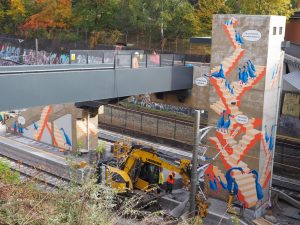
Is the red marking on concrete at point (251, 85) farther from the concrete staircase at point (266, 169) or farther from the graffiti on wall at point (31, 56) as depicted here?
the graffiti on wall at point (31, 56)

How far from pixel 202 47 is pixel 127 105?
29.3ft

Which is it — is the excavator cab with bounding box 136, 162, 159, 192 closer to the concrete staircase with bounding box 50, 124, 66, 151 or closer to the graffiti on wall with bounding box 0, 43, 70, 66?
the concrete staircase with bounding box 50, 124, 66, 151

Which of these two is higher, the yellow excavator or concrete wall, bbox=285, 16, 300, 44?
concrete wall, bbox=285, 16, 300, 44

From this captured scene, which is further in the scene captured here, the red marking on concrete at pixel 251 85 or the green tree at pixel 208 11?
the green tree at pixel 208 11

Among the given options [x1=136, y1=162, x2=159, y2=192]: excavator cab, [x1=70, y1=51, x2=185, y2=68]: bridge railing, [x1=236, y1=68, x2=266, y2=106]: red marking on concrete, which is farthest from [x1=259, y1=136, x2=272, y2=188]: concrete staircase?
[x1=70, y1=51, x2=185, y2=68]: bridge railing

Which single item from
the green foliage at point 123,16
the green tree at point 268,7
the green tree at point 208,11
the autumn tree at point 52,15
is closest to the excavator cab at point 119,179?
the green tree at point 268,7

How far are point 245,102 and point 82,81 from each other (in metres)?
7.56

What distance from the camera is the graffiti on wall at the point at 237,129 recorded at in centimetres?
1756

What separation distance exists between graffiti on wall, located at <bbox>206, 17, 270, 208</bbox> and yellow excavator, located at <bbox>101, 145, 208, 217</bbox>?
195cm

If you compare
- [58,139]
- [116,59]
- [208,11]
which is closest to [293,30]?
[208,11]

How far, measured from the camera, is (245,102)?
58.4 ft

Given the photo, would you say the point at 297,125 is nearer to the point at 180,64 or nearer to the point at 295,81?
the point at 295,81

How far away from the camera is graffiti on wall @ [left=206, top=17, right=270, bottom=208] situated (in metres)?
17.6

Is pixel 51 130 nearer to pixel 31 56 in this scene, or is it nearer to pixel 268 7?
pixel 268 7
